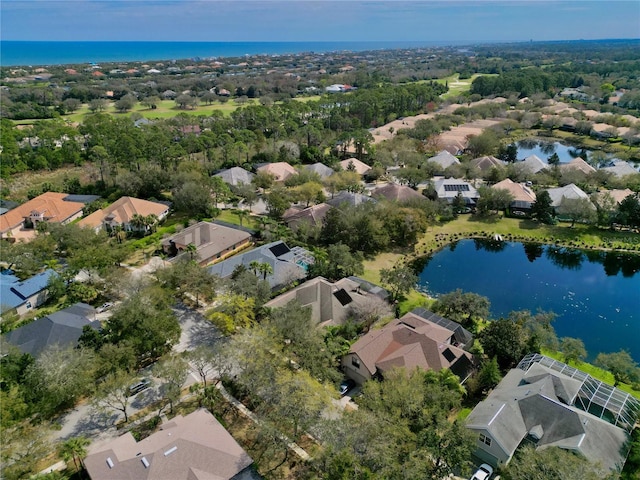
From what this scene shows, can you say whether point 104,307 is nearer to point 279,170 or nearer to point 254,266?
point 254,266

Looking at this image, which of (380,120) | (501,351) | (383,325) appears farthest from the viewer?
(380,120)

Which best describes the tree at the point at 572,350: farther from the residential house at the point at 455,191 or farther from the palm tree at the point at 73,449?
the residential house at the point at 455,191

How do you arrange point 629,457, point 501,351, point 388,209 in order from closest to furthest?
point 629,457 < point 501,351 < point 388,209

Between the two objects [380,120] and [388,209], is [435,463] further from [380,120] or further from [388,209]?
[380,120]

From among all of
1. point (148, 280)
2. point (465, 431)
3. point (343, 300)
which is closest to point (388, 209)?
point (343, 300)

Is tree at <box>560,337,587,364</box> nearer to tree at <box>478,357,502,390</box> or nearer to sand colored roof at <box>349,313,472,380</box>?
tree at <box>478,357,502,390</box>

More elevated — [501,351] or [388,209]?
[388,209]

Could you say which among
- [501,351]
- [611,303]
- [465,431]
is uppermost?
[465,431]
